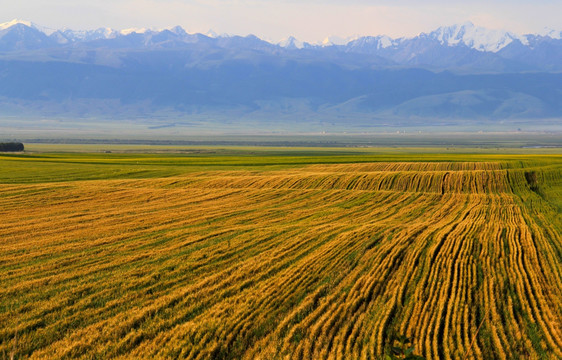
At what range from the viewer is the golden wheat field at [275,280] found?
1362cm

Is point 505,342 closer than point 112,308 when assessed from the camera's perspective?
Yes

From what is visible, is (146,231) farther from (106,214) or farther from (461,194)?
(461,194)

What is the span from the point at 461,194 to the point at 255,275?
2895 centimetres

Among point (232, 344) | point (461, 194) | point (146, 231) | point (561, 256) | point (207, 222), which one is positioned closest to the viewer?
point (232, 344)

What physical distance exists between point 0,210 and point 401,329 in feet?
87.9

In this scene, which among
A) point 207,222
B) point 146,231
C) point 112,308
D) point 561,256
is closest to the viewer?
point 112,308

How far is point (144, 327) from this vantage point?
1427 cm

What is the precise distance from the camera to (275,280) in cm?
1827

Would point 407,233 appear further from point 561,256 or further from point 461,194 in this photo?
point 461,194

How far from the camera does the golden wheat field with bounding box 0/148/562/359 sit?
13625mm

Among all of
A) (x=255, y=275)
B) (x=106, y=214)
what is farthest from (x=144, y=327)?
(x=106, y=214)

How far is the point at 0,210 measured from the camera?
33125 mm

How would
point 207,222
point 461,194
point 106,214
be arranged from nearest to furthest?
point 207,222 < point 106,214 < point 461,194

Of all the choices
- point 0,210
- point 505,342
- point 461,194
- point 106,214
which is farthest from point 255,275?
point 461,194
